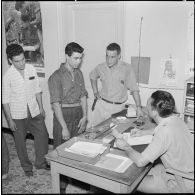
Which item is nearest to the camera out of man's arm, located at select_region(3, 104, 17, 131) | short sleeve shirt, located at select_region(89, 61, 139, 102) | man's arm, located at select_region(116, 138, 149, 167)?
man's arm, located at select_region(116, 138, 149, 167)

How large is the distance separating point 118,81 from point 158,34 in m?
0.77

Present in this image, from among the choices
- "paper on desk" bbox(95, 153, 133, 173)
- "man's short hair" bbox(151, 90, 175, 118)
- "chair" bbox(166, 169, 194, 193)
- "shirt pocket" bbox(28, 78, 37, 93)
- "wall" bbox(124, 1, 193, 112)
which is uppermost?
"wall" bbox(124, 1, 193, 112)

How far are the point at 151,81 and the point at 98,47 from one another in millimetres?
882

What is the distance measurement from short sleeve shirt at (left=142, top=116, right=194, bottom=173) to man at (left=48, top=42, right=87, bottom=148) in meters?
1.13

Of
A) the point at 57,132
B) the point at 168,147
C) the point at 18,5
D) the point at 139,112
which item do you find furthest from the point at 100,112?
the point at 18,5

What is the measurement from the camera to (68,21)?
3.78 meters

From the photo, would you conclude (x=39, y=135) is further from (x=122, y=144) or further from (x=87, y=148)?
(x=122, y=144)

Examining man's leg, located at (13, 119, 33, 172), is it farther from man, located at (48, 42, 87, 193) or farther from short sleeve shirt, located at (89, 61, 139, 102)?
short sleeve shirt, located at (89, 61, 139, 102)

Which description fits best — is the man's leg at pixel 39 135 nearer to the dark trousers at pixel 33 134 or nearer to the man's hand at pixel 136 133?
the dark trousers at pixel 33 134

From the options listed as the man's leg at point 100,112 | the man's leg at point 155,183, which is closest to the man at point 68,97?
the man's leg at point 100,112

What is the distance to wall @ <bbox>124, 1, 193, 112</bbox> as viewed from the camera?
3131mm

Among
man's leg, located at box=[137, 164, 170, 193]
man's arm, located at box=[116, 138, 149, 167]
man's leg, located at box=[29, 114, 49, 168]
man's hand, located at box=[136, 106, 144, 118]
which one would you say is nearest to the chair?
man's leg, located at box=[137, 164, 170, 193]

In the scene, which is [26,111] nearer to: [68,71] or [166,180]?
[68,71]

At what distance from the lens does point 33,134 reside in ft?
10.9
